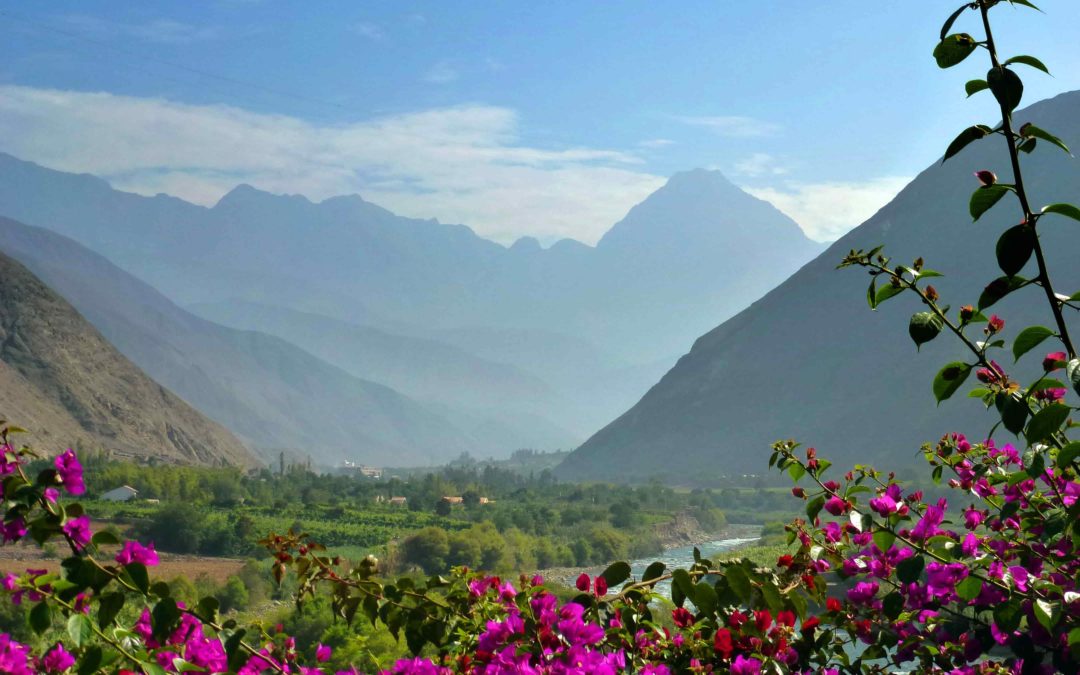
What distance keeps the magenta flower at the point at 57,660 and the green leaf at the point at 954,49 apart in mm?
2614

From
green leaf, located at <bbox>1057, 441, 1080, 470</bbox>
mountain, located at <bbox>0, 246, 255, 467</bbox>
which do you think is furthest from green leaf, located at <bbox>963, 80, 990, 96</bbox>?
mountain, located at <bbox>0, 246, 255, 467</bbox>

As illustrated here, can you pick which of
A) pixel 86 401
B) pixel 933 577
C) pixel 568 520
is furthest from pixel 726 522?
pixel 933 577

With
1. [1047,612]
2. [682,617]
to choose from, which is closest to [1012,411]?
[1047,612]

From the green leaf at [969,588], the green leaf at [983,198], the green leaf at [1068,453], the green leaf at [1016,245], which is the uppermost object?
the green leaf at [983,198]

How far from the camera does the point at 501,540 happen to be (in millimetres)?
76625

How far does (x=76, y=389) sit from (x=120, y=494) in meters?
26.5

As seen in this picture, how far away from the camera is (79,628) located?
2209mm

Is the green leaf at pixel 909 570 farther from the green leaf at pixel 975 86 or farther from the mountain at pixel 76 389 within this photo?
→ the mountain at pixel 76 389

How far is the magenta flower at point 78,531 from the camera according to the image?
2598 mm

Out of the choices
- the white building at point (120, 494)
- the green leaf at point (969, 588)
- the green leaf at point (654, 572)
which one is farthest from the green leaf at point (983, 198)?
the white building at point (120, 494)

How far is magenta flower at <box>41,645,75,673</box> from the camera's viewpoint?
9.13ft

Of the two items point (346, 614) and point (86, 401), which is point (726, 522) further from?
point (346, 614)

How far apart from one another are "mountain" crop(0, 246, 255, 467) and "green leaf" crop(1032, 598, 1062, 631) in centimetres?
10407

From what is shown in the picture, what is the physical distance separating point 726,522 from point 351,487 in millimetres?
49999
